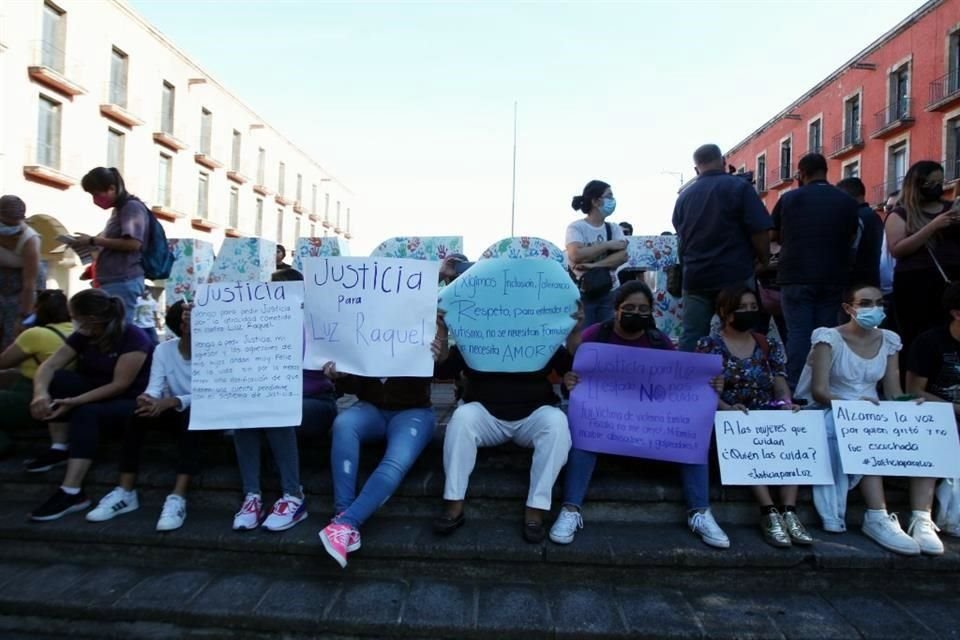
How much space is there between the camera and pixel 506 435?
3.24 metres

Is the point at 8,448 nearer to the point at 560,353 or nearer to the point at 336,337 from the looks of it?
the point at 336,337

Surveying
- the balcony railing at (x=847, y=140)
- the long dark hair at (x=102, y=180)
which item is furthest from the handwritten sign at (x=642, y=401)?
the balcony railing at (x=847, y=140)

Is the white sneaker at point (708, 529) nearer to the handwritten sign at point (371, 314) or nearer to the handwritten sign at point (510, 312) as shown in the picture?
the handwritten sign at point (510, 312)

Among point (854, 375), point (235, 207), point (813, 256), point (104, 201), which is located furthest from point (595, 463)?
point (235, 207)

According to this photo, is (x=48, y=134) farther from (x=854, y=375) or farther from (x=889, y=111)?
(x=889, y=111)

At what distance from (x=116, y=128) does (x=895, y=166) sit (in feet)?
92.2

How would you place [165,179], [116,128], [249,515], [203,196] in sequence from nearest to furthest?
[249,515] → [116,128] → [165,179] → [203,196]

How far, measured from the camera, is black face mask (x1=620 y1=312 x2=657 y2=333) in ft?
10.8

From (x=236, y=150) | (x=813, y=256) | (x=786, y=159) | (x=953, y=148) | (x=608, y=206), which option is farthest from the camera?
(x=236, y=150)

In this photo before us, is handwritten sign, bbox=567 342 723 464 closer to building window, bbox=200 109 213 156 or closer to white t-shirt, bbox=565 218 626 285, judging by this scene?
white t-shirt, bbox=565 218 626 285

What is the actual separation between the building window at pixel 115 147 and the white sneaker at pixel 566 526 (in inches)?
911

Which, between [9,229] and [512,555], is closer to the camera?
[512,555]

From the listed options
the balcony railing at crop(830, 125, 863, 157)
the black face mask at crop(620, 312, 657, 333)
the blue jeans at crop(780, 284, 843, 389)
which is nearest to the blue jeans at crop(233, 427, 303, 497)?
the black face mask at crop(620, 312, 657, 333)

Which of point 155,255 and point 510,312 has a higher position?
point 155,255
